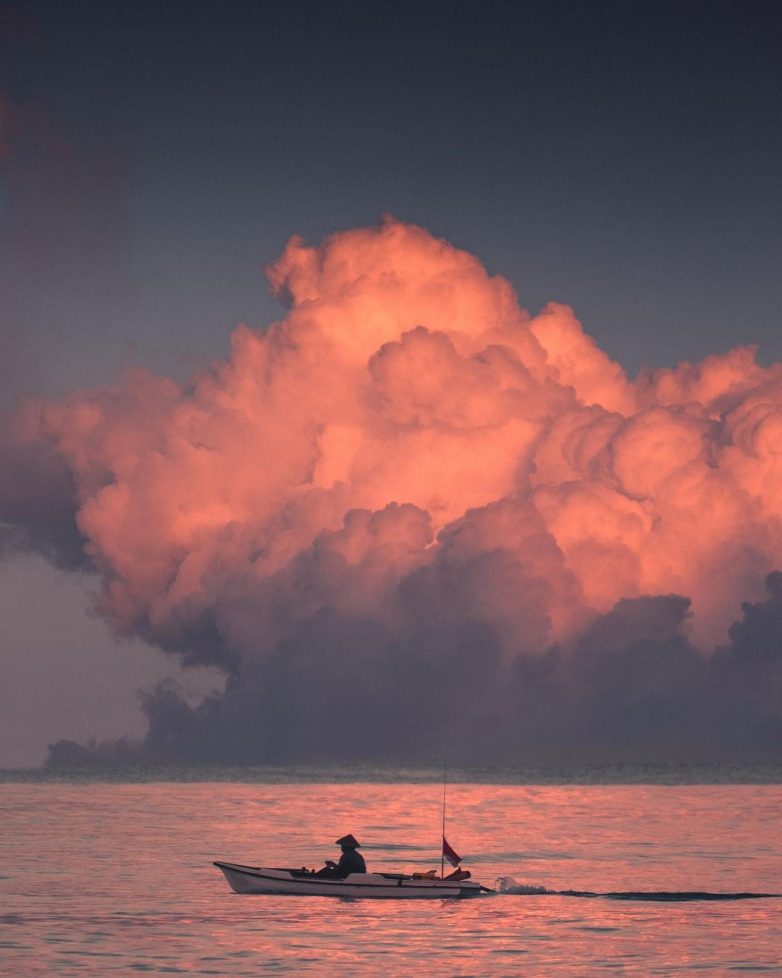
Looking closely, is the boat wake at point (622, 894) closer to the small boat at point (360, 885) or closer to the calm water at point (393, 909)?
the calm water at point (393, 909)

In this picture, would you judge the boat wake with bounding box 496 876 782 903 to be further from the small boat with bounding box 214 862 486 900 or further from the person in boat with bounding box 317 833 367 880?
the person in boat with bounding box 317 833 367 880

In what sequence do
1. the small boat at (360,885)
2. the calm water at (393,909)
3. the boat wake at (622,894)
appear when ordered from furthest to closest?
the boat wake at (622,894), the small boat at (360,885), the calm water at (393,909)

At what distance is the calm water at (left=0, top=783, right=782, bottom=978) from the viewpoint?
62750 millimetres

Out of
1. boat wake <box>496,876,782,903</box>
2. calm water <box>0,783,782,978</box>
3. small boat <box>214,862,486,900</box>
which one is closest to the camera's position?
calm water <box>0,783,782,978</box>

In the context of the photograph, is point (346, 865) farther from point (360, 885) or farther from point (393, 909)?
point (393, 909)

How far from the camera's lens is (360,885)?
77.6 m

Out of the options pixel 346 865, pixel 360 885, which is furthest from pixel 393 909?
pixel 346 865

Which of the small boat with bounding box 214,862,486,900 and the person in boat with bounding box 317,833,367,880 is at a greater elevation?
the person in boat with bounding box 317,833,367,880

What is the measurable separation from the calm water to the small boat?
0.68m

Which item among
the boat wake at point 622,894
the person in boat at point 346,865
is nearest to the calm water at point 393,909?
the boat wake at point 622,894

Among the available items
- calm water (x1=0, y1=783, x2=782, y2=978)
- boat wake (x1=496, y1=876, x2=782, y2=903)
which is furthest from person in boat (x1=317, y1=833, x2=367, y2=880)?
boat wake (x1=496, y1=876, x2=782, y2=903)

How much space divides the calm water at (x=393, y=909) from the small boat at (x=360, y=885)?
677 mm

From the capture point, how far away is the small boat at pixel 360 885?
77.9m

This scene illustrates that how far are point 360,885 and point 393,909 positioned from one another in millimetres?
1860
